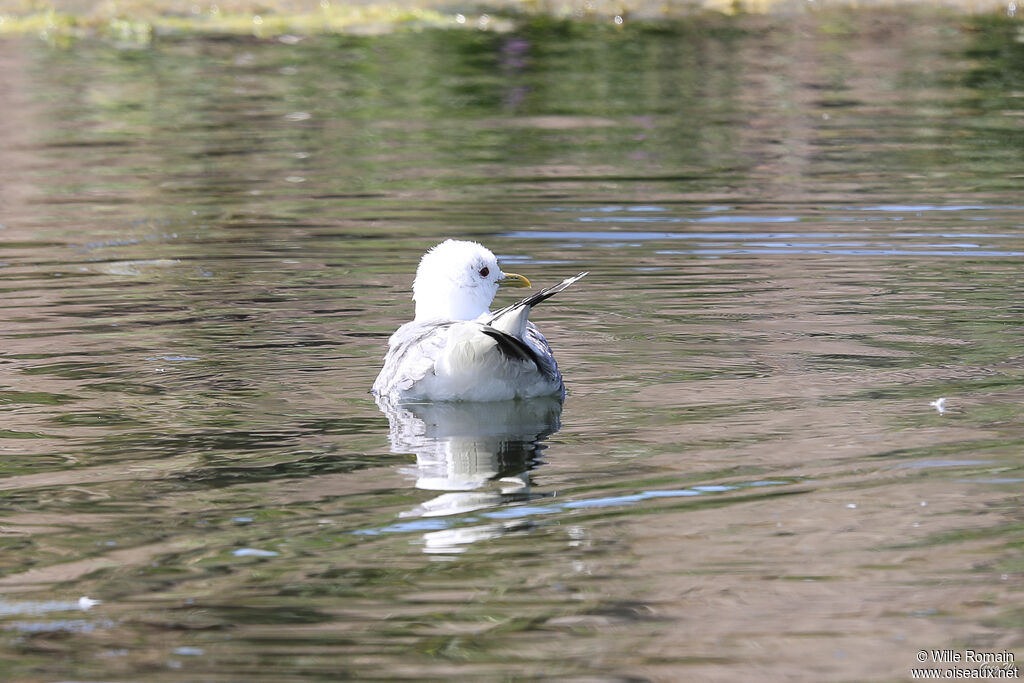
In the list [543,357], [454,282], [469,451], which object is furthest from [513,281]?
[469,451]

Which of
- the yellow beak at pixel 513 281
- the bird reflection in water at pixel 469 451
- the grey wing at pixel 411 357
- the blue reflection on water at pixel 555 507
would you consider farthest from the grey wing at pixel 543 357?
the blue reflection on water at pixel 555 507

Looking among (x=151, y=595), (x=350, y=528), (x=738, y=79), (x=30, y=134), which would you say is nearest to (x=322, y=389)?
(x=350, y=528)

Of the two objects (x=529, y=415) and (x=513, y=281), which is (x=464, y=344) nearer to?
(x=529, y=415)

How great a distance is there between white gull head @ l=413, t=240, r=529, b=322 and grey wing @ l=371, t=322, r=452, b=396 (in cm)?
31

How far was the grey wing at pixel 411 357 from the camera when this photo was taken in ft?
22.2

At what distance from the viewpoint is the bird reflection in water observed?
529cm

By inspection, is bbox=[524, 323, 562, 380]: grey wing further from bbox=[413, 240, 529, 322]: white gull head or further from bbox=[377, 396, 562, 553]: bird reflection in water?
bbox=[413, 240, 529, 322]: white gull head

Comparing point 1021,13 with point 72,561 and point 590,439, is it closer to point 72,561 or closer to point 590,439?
point 590,439

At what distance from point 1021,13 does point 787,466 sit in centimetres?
2340

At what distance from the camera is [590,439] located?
6301 millimetres

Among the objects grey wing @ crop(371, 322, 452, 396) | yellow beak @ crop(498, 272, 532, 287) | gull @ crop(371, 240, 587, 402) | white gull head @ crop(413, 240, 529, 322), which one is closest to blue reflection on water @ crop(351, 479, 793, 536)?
gull @ crop(371, 240, 587, 402)

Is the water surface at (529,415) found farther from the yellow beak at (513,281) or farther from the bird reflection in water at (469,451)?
the yellow beak at (513,281)

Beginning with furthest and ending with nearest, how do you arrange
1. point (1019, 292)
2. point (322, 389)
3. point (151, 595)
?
point (1019, 292) → point (322, 389) → point (151, 595)

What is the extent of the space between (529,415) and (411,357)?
57 centimetres
